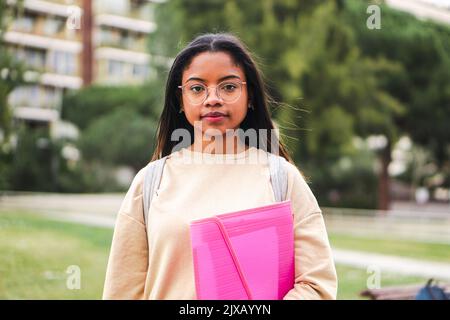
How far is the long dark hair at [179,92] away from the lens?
1468 millimetres

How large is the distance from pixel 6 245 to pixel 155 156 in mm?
7269

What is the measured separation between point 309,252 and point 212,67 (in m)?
0.50

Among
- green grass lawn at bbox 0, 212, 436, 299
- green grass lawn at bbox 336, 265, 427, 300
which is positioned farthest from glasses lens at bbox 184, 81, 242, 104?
green grass lawn at bbox 336, 265, 427, 300

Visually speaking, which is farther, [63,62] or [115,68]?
[115,68]

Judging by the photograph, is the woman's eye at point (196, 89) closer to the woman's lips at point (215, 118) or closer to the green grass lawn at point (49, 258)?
the woman's lips at point (215, 118)

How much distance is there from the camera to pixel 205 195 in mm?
1369

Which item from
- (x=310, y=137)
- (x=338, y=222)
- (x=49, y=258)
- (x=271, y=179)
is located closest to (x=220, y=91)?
(x=271, y=179)

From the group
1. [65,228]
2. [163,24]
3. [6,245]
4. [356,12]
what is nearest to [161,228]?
[6,245]

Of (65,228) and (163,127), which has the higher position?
(163,127)

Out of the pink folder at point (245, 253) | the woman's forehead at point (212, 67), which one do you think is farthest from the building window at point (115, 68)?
the pink folder at point (245, 253)

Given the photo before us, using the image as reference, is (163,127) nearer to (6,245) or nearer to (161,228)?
(161,228)

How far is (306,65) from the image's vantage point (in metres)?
12.6

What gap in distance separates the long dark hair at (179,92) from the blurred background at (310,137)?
1.44ft

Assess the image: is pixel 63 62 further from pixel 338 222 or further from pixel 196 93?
pixel 196 93
